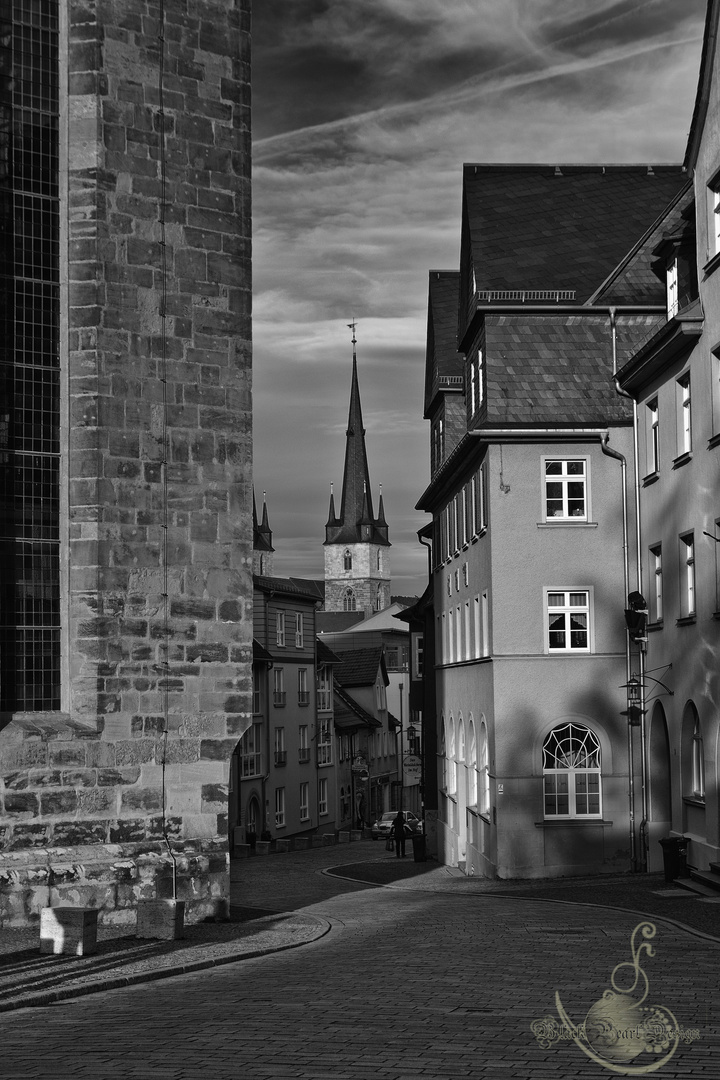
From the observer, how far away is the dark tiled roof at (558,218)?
3444 cm

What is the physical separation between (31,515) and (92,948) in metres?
5.45

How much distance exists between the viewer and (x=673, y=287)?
27.5m

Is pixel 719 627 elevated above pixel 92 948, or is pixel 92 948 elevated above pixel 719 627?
pixel 719 627

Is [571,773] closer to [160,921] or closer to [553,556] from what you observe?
[553,556]

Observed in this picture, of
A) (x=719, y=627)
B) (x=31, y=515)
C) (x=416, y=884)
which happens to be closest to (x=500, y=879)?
(x=416, y=884)

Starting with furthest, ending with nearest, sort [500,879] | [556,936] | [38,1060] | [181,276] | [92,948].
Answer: [500,879], [181,276], [556,936], [92,948], [38,1060]

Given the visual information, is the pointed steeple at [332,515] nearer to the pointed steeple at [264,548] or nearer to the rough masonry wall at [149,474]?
the pointed steeple at [264,548]

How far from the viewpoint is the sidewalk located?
12805 millimetres

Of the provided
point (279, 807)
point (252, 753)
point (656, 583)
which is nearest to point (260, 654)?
point (252, 753)

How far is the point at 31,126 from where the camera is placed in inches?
676

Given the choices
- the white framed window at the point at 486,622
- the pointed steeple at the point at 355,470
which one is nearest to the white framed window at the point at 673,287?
the white framed window at the point at 486,622

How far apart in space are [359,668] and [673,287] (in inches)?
2470

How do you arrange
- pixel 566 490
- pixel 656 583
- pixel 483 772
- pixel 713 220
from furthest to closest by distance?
pixel 483 772
pixel 566 490
pixel 656 583
pixel 713 220

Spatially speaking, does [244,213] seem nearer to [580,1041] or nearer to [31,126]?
[31,126]
